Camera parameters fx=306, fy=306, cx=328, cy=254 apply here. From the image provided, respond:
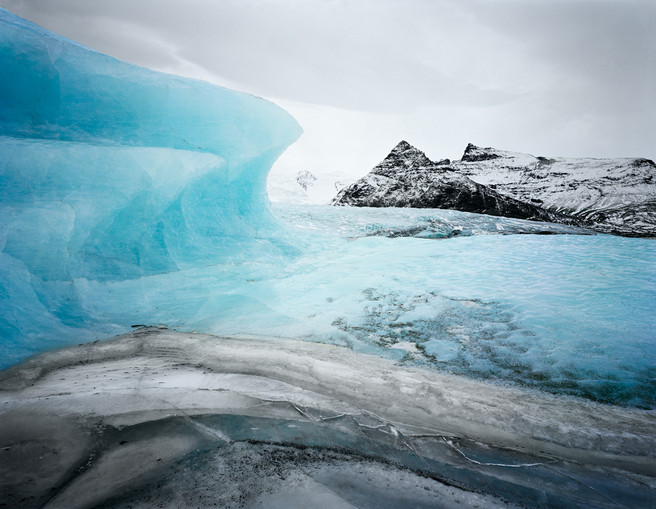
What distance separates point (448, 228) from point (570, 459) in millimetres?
9129

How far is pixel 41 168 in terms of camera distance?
377 cm

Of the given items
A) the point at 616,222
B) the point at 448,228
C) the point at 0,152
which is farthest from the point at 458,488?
the point at 616,222

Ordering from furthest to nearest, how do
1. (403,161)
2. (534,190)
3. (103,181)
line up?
(403,161), (534,190), (103,181)

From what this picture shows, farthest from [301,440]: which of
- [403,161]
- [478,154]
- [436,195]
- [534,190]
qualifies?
[478,154]

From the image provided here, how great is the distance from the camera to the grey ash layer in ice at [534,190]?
1591cm

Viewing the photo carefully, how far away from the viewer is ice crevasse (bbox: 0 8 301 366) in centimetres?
322

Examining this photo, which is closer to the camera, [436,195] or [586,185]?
[436,195]

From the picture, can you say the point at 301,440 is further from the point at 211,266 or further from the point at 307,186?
the point at 307,186

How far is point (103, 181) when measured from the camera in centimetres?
412

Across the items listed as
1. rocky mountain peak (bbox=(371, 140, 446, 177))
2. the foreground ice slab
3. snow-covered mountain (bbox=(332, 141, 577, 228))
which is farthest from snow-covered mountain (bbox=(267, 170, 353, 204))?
the foreground ice slab

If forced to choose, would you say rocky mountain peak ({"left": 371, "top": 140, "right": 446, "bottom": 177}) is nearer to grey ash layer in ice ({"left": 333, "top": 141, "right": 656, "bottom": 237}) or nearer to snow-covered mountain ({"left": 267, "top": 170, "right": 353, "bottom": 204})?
grey ash layer in ice ({"left": 333, "top": 141, "right": 656, "bottom": 237})

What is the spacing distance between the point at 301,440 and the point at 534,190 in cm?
2643

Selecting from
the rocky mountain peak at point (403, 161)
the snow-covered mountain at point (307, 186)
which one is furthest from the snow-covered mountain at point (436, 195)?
the snow-covered mountain at point (307, 186)

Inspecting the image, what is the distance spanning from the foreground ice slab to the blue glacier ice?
604 mm
